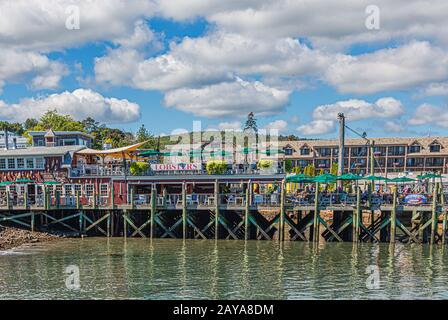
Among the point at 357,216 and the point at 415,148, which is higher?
the point at 415,148

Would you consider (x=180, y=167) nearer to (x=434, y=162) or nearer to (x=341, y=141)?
(x=341, y=141)

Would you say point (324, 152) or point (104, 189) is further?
point (324, 152)

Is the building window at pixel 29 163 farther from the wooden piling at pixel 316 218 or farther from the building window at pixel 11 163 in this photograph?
Result: the wooden piling at pixel 316 218

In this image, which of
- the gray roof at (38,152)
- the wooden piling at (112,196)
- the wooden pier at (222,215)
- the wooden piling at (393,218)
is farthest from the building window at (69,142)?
the wooden piling at (393,218)

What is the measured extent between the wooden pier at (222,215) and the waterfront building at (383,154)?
56.7 meters

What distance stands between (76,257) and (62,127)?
6566cm

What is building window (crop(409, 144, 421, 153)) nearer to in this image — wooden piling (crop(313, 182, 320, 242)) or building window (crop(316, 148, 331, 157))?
building window (crop(316, 148, 331, 157))

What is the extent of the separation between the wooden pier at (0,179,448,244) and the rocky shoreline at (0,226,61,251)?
3.85 ft

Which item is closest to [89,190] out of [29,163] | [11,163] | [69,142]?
[29,163]

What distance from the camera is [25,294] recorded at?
84.0 feet

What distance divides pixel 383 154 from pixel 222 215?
7090 centimetres

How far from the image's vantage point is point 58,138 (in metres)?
57.8
